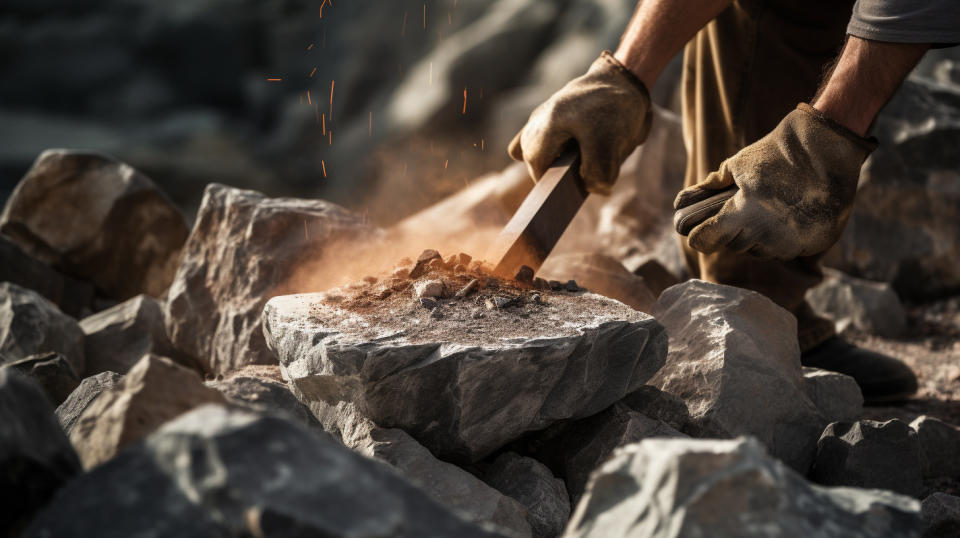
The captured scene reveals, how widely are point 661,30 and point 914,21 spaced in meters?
0.75

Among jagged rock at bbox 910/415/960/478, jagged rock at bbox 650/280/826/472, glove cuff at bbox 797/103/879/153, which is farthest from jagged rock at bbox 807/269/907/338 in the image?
glove cuff at bbox 797/103/879/153

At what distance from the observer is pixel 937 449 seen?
216 cm

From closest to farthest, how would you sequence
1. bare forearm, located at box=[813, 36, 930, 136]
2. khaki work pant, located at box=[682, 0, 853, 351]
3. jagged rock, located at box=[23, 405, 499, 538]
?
jagged rock, located at box=[23, 405, 499, 538], bare forearm, located at box=[813, 36, 930, 136], khaki work pant, located at box=[682, 0, 853, 351]

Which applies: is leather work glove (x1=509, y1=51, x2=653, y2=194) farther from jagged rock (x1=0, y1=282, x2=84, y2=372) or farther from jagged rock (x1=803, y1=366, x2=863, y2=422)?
jagged rock (x1=0, y1=282, x2=84, y2=372)

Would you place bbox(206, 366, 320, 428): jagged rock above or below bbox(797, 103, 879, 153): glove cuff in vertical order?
below

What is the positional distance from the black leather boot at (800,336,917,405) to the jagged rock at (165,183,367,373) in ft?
5.46

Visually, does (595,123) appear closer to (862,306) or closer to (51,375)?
(51,375)

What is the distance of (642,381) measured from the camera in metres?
1.83

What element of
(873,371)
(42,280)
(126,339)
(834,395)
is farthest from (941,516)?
(42,280)

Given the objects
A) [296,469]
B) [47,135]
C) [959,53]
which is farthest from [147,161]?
[296,469]

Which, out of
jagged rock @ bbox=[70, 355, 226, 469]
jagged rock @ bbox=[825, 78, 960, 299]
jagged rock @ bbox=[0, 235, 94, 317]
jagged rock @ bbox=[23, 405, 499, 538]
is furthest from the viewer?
jagged rock @ bbox=[825, 78, 960, 299]

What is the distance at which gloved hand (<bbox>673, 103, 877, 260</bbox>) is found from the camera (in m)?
1.87

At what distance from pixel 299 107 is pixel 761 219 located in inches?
344

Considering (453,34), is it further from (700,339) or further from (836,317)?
(700,339)
